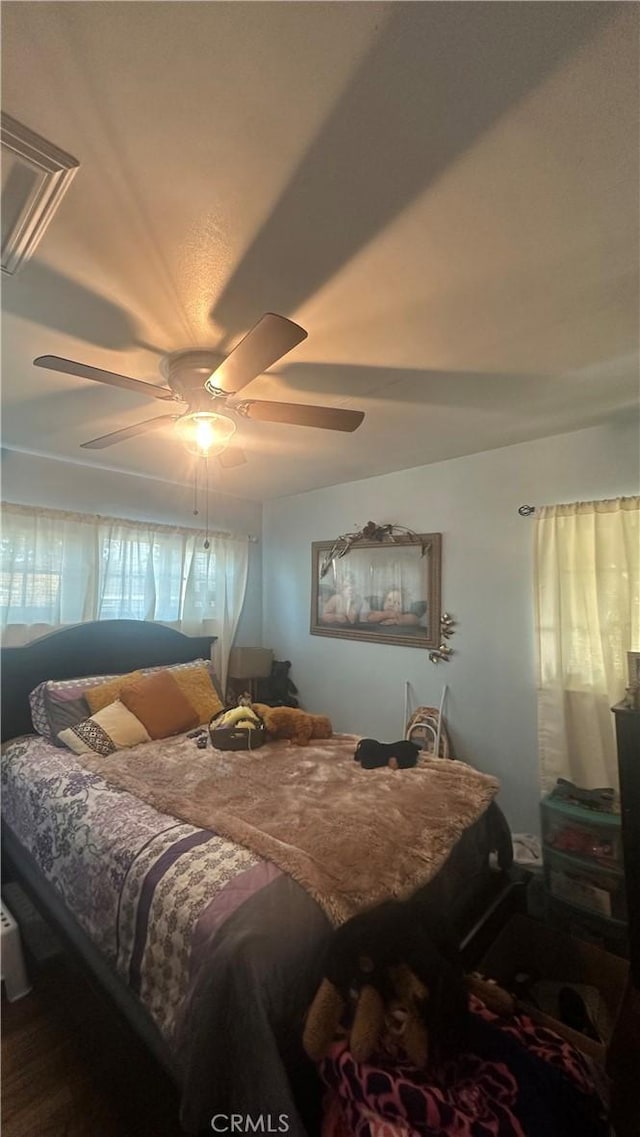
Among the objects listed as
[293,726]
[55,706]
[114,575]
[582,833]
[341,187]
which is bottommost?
[582,833]

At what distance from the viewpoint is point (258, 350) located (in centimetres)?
115

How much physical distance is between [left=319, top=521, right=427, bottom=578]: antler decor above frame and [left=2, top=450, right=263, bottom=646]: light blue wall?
0.92m

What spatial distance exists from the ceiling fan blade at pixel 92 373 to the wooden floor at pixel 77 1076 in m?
2.04

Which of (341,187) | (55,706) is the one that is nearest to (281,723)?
(55,706)

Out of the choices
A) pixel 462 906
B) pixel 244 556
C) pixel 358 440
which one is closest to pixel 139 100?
pixel 358 440

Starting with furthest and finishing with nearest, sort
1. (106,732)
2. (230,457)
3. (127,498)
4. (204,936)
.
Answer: (127,498) < (106,732) < (230,457) < (204,936)

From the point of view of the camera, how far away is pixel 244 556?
3.96 metres

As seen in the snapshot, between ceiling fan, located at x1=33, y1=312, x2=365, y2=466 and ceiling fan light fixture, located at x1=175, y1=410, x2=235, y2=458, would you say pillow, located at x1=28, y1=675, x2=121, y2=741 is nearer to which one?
ceiling fan, located at x1=33, y1=312, x2=365, y2=466

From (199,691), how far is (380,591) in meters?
1.50

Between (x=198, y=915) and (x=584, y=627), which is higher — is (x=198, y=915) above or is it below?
below

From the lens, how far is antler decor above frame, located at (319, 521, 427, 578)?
307cm

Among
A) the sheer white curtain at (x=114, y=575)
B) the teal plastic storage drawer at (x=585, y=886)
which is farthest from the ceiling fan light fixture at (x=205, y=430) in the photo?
the teal plastic storage drawer at (x=585, y=886)

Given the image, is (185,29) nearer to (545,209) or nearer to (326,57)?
(326,57)

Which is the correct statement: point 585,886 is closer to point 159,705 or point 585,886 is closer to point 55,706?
point 159,705
